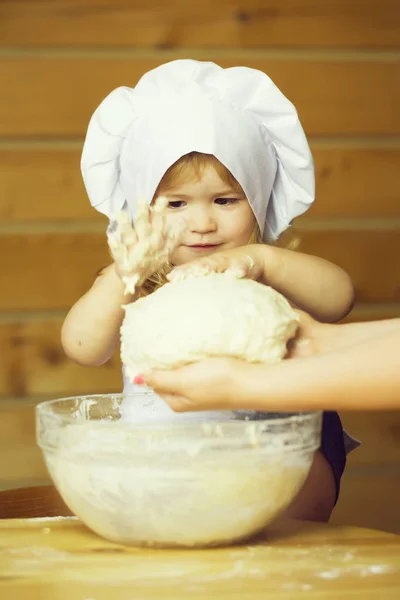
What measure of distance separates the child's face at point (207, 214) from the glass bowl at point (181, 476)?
570 millimetres

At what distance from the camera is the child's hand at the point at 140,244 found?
3.42 feet

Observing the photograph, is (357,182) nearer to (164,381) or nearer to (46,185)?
(46,185)

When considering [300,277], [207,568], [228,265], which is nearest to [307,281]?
[300,277]

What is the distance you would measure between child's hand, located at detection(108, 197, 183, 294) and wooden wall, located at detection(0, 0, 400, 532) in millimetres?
1137

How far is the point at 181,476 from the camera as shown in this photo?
0.83 metres

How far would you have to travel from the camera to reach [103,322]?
4.56 feet

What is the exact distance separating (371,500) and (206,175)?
4.13 ft

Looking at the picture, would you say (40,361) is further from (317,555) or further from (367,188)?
(317,555)

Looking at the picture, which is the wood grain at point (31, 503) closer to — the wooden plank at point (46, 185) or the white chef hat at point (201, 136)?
the white chef hat at point (201, 136)

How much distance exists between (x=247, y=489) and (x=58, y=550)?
0.69ft

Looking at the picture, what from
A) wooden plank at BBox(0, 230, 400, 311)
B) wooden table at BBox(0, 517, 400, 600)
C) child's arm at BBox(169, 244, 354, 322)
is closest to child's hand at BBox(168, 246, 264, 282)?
child's arm at BBox(169, 244, 354, 322)

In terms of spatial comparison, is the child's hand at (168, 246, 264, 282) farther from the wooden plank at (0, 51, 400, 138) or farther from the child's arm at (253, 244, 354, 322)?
the wooden plank at (0, 51, 400, 138)

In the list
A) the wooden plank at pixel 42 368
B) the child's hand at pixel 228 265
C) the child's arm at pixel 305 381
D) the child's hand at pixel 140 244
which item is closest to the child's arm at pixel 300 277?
the child's hand at pixel 228 265

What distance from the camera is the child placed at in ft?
4.57
